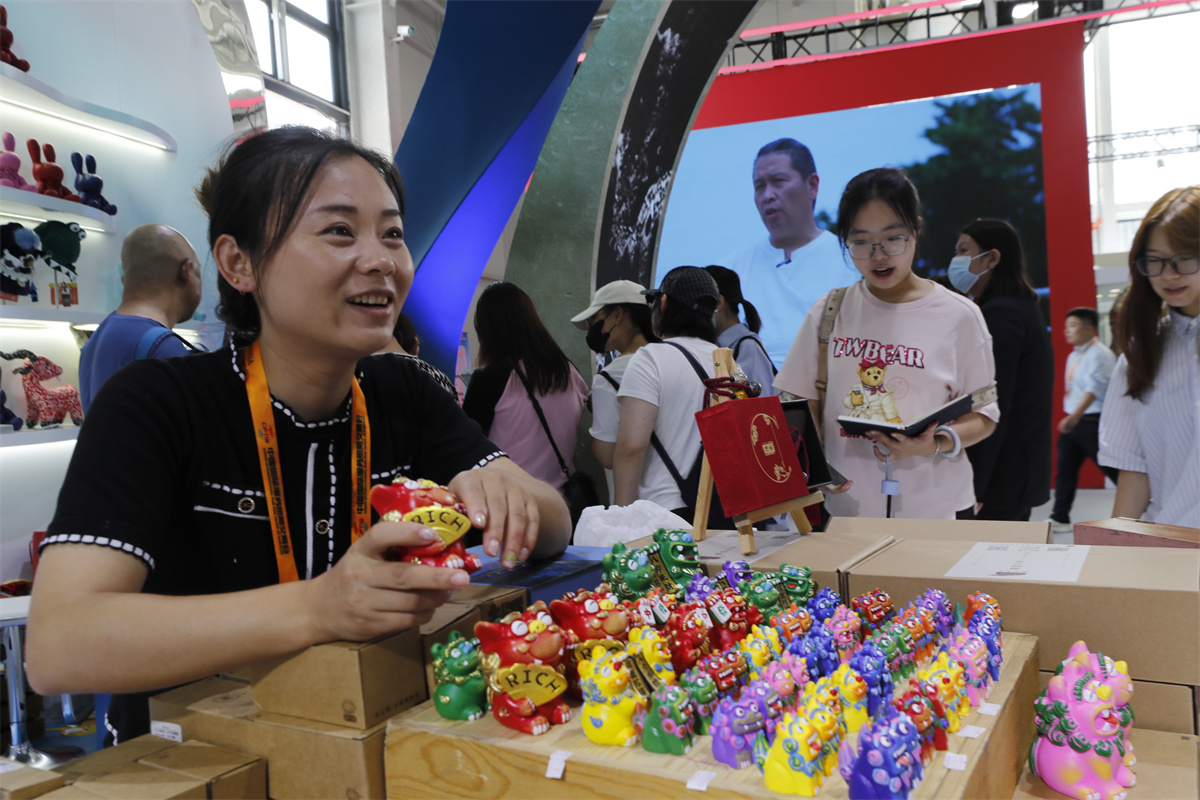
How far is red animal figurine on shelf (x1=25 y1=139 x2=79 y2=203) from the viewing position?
369cm

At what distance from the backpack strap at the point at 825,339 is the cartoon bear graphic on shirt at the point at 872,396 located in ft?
0.35

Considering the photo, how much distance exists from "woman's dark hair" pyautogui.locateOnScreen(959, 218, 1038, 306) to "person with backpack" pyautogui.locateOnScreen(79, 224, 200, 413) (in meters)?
2.83

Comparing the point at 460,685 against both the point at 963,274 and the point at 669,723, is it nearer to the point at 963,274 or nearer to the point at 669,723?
the point at 669,723

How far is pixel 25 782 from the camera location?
89 centimetres

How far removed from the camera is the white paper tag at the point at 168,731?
3.35ft

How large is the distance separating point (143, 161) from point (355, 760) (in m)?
4.39

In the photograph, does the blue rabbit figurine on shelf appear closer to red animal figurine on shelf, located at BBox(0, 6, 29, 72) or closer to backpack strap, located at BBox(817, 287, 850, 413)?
red animal figurine on shelf, located at BBox(0, 6, 29, 72)

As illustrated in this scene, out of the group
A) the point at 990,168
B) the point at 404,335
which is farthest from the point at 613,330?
the point at 990,168

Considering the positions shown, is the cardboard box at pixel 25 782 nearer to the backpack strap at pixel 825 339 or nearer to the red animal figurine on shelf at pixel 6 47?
the backpack strap at pixel 825 339

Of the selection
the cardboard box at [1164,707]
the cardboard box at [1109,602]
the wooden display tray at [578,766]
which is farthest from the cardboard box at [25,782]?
the cardboard box at [1164,707]

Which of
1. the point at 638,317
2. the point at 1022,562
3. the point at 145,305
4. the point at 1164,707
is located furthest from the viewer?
the point at 638,317

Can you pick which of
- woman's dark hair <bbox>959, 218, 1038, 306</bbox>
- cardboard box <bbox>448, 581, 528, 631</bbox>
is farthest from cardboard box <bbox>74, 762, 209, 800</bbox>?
woman's dark hair <bbox>959, 218, 1038, 306</bbox>

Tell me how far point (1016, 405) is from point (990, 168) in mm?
6665

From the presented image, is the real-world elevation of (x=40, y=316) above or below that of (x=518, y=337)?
above
